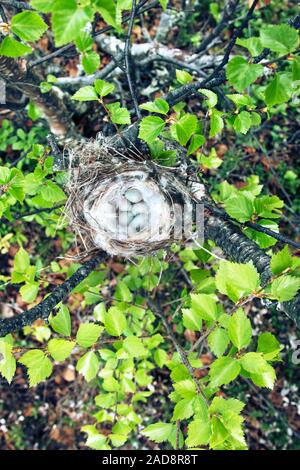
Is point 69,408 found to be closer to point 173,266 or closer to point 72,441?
point 72,441

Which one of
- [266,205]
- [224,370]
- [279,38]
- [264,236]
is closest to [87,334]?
[224,370]

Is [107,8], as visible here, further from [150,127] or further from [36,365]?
[36,365]

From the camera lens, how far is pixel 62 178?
1.91m

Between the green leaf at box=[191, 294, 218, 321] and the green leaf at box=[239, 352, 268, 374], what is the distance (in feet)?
0.51

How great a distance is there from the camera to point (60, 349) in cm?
127

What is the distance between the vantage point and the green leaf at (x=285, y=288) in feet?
3.50

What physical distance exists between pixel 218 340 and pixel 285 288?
35 cm

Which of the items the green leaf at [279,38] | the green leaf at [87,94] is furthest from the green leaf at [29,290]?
the green leaf at [279,38]

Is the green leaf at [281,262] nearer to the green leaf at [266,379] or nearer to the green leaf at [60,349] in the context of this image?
the green leaf at [266,379]

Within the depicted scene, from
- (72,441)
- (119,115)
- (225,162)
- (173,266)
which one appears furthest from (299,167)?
(72,441)

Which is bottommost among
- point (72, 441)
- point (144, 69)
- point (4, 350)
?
point (72, 441)

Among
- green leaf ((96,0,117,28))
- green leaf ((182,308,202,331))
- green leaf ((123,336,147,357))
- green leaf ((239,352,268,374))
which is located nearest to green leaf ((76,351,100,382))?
green leaf ((123,336,147,357))

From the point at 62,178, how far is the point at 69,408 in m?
2.46

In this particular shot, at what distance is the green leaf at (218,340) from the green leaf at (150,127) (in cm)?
70
